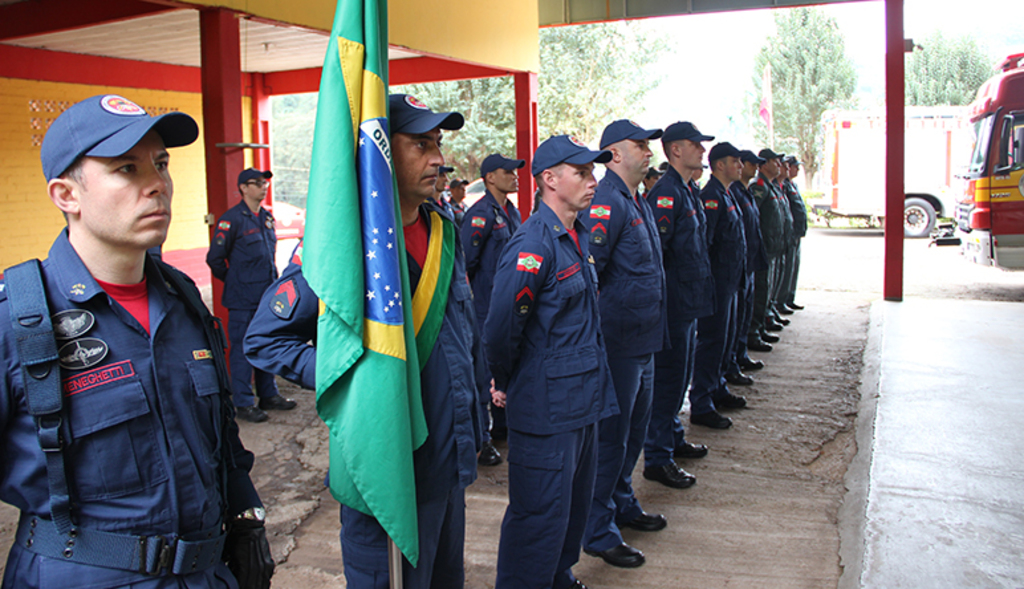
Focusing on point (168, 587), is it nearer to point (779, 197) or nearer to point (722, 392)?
point (722, 392)

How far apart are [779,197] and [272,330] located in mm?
8231

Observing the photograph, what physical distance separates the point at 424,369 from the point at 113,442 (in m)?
0.86

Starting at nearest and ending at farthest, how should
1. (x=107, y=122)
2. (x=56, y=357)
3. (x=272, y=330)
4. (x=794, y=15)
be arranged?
(x=56, y=357)
(x=107, y=122)
(x=272, y=330)
(x=794, y=15)

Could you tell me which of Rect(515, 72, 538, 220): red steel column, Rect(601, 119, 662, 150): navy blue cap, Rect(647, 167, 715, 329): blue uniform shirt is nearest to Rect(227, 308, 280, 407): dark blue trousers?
Rect(647, 167, 715, 329): blue uniform shirt

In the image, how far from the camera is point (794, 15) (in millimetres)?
39562

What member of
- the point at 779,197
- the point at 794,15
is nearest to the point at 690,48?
the point at 794,15

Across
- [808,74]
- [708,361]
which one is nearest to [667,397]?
[708,361]

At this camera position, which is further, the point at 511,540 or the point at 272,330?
the point at 511,540

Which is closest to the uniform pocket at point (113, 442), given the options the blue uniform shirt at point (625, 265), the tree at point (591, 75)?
the blue uniform shirt at point (625, 265)

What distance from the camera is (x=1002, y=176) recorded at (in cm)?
1151

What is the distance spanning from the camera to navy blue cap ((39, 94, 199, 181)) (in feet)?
5.06

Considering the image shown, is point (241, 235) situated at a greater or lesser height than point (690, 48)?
lesser

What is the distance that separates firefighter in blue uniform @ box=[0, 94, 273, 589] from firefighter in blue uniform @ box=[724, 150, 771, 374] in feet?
18.9

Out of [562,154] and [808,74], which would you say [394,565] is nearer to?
[562,154]
